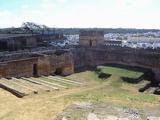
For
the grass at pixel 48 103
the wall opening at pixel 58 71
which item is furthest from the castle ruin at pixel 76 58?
the grass at pixel 48 103

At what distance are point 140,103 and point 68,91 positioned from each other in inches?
183

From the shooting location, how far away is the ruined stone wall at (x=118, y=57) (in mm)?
30016

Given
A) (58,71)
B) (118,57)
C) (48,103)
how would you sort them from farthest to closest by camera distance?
(118,57)
(58,71)
(48,103)

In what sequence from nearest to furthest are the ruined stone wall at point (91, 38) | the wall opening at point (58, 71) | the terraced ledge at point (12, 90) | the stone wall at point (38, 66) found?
the terraced ledge at point (12, 90) < the stone wall at point (38, 66) < the wall opening at point (58, 71) < the ruined stone wall at point (91, 38)

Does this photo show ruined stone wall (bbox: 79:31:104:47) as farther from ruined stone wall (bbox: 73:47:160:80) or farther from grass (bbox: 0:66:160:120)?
grass (bbox: 0:66:160:120)

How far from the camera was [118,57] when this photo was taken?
33.4m

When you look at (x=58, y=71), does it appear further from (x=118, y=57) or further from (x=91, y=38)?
(x=91, y=38)

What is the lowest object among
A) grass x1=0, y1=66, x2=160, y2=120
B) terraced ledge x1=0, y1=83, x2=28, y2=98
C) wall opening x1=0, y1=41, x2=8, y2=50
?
grass x1=0, y1=66, x2=160, y2=120

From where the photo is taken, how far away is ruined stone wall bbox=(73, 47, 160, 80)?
98.5 ft

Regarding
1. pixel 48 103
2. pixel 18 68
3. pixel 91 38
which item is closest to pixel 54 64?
pixel 18 68

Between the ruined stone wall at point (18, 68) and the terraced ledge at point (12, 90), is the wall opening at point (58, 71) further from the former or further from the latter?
the terraced ledge at point (12, 90)

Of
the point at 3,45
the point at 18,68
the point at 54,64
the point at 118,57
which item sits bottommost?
the point at 118,57

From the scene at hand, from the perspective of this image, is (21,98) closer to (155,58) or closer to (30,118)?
(30,118)

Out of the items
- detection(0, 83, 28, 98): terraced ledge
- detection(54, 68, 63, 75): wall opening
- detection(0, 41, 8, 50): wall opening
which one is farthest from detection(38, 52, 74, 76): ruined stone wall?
detection(0, 41, 8, 50): wall opening
